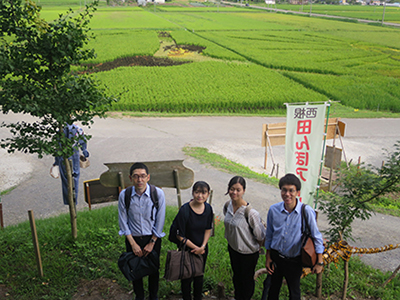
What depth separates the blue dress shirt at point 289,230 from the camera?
337cm

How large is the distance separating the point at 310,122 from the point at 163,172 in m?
3.23

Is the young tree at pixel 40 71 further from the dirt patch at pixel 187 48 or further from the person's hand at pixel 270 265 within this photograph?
the dirt patch at pixel 187 48

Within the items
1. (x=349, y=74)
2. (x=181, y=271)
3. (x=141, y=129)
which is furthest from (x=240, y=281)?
(x=349, y=74)

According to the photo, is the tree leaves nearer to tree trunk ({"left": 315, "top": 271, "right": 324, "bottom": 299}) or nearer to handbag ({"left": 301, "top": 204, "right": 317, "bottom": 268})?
handbag ({"left": 301, "top": 204, "right": 317, "bottom": 268})

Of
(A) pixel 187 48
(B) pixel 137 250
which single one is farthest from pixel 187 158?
(A) pixel 187 48

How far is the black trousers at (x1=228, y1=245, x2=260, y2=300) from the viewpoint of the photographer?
3.69m

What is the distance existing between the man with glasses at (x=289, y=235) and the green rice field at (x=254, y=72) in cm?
820

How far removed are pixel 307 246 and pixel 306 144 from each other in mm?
3875

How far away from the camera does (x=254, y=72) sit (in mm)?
26109

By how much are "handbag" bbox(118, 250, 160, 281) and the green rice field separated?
7.74m

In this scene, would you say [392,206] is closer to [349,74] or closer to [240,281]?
[240,281]

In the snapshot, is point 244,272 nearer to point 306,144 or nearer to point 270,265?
point 270,265

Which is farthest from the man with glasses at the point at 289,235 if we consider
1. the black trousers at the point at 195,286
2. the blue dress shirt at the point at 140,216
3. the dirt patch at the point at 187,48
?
the dirt patch at the point at 187,48

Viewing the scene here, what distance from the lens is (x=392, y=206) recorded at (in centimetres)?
932
